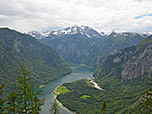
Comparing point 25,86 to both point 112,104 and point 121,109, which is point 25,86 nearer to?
point 121,109

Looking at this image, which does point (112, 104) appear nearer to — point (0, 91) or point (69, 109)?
point (69, 109)

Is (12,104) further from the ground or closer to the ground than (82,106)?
further from the ground

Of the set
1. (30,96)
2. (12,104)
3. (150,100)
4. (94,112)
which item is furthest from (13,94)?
(94,112)

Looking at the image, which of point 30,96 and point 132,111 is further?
point 132,111

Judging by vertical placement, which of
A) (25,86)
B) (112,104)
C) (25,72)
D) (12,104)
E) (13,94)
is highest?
(25,72)

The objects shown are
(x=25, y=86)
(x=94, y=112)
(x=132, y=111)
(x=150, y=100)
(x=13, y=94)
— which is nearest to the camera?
(x=150, y=100)

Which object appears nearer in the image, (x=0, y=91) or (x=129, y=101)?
(x=0, y=91)

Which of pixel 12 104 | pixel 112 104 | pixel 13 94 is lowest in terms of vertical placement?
pixel 112 104

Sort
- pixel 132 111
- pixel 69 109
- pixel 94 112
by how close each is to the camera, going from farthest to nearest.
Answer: pixel 69 109 → pixel 94 112 → pixel 132 111

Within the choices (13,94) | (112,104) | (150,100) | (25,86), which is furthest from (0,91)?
(112,104)
